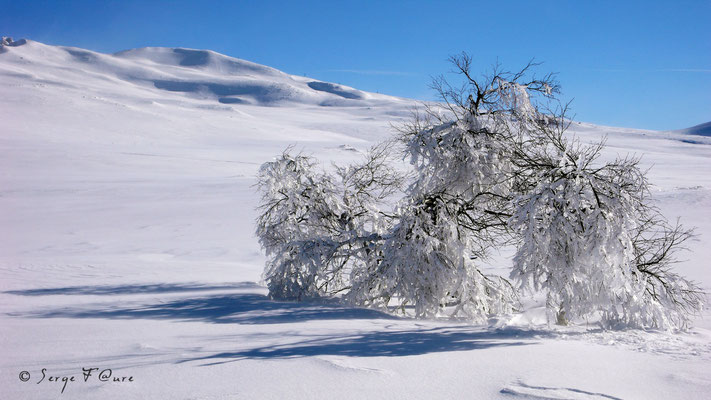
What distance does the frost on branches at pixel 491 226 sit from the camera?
7.30m

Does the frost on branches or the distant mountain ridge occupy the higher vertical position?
the distant mountain ridge

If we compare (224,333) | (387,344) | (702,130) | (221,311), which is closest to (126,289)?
(221,311)

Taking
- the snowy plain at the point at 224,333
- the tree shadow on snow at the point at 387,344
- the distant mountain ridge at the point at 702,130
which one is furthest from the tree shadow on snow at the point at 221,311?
the distant mountain ridge at the point at 702,130

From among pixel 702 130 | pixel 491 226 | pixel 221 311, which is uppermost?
pixel 702 130

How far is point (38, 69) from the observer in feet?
445

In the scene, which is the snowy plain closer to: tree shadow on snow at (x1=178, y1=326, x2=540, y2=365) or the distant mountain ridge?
tree shadow on snow at (x1=178, y1=326, x2=540, y2=365)

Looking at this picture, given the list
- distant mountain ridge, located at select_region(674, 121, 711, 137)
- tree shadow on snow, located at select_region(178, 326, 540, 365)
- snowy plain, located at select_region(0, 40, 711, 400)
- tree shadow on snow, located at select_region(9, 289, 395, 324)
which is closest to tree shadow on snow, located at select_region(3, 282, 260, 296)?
snowy plain, located at select_region(0, 40, 711, 400)

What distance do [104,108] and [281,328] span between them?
78.0m

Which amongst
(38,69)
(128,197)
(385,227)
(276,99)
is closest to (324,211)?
(385,227)

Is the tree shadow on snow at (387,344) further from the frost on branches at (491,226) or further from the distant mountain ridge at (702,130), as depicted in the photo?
the distant mountain ridge at (702,130)

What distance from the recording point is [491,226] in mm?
9500

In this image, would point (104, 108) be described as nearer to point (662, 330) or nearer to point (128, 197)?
point (128, 197)

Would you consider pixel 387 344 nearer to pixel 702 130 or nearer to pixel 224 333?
pixel 224 333

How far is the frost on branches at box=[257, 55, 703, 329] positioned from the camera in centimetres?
730
